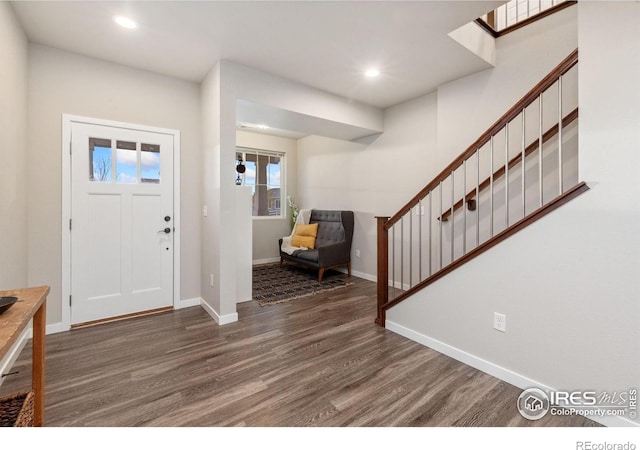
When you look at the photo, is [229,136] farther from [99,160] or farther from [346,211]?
[346,211]

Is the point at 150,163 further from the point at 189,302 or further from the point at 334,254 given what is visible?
the point at 334,254

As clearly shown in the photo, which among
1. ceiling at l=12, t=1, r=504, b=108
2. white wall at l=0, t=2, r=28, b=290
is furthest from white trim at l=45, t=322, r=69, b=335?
ceiling at l=12, t=1, r=504, b=108

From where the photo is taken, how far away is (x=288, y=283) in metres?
4.42

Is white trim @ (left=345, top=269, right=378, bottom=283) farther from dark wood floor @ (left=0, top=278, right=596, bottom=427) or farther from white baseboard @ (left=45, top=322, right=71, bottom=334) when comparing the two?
white baseboard @ (left=45, top=322, right=71, bottom=334)

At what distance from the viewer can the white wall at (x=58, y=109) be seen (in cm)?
259

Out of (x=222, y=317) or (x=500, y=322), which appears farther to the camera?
(x=222, y=317)

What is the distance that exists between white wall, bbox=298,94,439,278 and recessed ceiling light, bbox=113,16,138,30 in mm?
3334

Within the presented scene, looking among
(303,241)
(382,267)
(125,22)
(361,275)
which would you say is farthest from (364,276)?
(125,22)

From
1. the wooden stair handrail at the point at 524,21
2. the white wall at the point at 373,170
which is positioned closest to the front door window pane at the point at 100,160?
the white wall at the point at 373,170

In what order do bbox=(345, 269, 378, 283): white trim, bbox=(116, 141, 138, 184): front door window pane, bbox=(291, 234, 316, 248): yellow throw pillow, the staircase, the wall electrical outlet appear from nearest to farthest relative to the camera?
the wall electrical outlet, the staircase, bbox=(116, 141, 138, 184): front door window pane, bbox=(345, 269, 378, 283): white trim, bbox=(291, 234, 316, 248): yellow throw pillow

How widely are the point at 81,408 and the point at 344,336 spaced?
6.26 feet

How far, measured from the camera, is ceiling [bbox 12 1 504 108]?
2.16 m

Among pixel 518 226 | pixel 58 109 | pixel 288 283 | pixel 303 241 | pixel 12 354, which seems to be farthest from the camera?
pixel 303 241

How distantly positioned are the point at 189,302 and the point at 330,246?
2199mm
